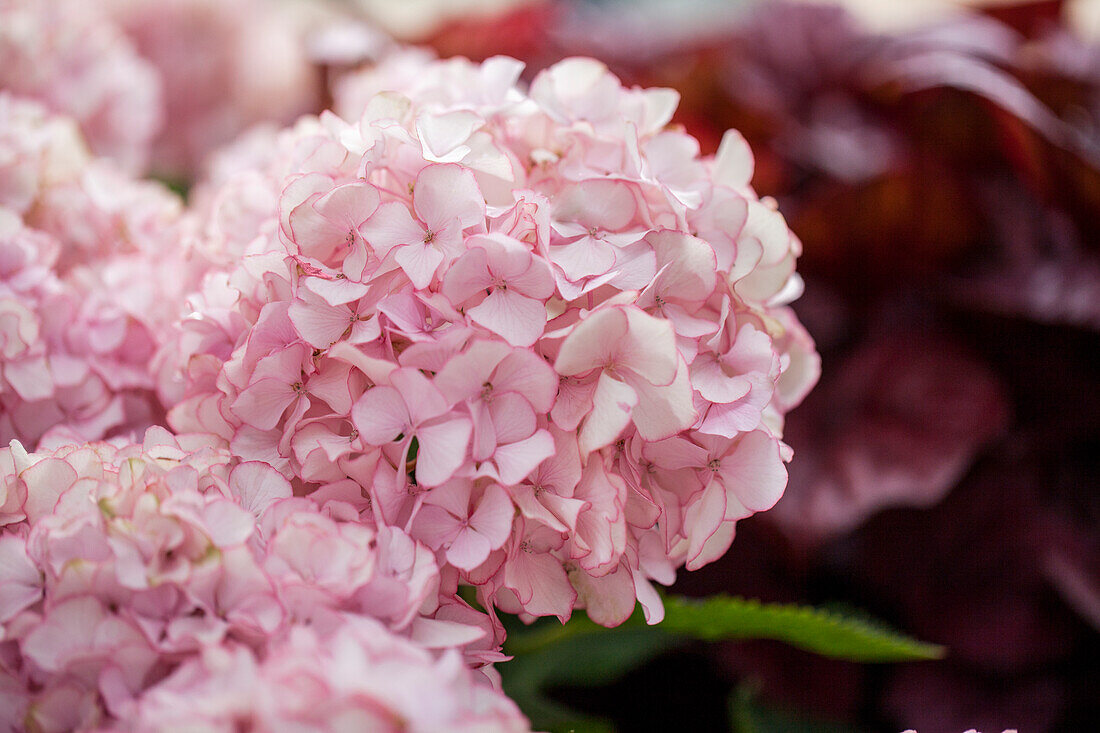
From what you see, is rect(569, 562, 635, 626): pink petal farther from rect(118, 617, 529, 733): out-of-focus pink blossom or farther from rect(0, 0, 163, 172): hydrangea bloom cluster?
rect(0, 0, 163, 172): hydrangea bloom cluster

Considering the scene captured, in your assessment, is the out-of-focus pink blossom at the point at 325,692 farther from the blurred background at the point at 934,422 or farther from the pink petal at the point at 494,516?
the blurred background at the point at 934,422

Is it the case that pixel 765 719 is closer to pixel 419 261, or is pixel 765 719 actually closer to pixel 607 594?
pixel 607 594

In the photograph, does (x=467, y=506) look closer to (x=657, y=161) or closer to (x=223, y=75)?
(x=657, y=161)

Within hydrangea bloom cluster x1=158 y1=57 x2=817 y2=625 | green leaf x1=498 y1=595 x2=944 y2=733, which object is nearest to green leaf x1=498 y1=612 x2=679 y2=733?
green leaf x1=498 y1=595 x2=944 y2=733

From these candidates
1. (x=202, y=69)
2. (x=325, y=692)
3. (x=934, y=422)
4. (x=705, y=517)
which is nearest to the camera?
(x=325, y=692)

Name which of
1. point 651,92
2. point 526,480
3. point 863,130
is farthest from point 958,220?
point 526,480

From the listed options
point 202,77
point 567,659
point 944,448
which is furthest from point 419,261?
point 202,77
